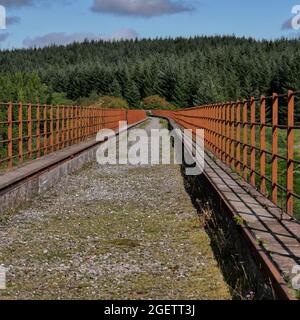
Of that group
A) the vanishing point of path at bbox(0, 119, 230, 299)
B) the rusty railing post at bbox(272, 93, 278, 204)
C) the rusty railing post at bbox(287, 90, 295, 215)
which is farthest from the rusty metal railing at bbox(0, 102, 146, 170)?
the rusty railing post at bbox(287, 90, 295, 215)

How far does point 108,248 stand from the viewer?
27.6 feet

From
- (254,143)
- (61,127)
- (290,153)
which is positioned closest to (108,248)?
(290,153)

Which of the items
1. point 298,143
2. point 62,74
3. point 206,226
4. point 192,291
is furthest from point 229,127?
point 62,74

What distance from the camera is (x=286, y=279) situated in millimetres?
5152

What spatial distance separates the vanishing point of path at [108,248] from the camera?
6.55 metres

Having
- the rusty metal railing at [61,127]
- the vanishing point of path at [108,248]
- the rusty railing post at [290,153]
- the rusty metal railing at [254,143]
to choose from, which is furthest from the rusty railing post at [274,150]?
the rusty metal railing at [61,127]

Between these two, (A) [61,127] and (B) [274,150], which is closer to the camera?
(B) [274,150]

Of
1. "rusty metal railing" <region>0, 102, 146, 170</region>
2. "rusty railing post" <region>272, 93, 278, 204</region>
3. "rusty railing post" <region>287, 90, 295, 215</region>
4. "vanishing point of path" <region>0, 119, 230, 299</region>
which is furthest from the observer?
"rusty metal railing" <region>0, 102, 146, 170</region>

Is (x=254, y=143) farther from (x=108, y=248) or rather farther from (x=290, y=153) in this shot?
(x=108, y=248)

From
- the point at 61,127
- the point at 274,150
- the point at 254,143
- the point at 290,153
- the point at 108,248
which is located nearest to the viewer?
the point at 290,153

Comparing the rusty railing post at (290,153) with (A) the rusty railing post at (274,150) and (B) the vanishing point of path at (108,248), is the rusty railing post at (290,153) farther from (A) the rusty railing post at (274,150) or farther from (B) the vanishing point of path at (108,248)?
(B) the vanishing point of path at (108,248)

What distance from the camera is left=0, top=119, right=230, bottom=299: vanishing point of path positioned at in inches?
258

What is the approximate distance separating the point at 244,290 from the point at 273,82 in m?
127

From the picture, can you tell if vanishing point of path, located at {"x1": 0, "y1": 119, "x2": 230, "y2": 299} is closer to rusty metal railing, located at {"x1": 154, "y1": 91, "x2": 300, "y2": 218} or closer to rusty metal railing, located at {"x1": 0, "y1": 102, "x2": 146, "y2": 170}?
rusty metal railing, located at {"x1": 154, "y1": 91, "x2": 300, "y2": 218}
